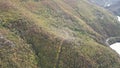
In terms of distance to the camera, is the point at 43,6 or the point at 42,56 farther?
the point at 43,6

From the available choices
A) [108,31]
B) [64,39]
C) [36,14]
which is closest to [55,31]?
[64,39]

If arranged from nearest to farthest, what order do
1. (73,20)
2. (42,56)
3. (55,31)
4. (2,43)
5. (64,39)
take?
(2,43) → (42,56) → (64,39) → (55,31) → (73,20)

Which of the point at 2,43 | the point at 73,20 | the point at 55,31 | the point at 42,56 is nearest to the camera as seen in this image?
the point at 2,43

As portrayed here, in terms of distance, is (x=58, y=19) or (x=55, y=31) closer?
(x=55, y=31)

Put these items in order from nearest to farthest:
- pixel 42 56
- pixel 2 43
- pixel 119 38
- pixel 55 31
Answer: pixel 2 43
pixel 42 56
pixel 55 31
pixel 119 38

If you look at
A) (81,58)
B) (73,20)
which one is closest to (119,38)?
(73,20)

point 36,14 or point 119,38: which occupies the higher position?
point 36,14

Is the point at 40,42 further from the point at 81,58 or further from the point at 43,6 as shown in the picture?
the point at 43,6

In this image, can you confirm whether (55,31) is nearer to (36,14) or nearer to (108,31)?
(36,14)

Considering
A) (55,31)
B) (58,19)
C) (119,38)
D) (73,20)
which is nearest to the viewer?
(55,31)
